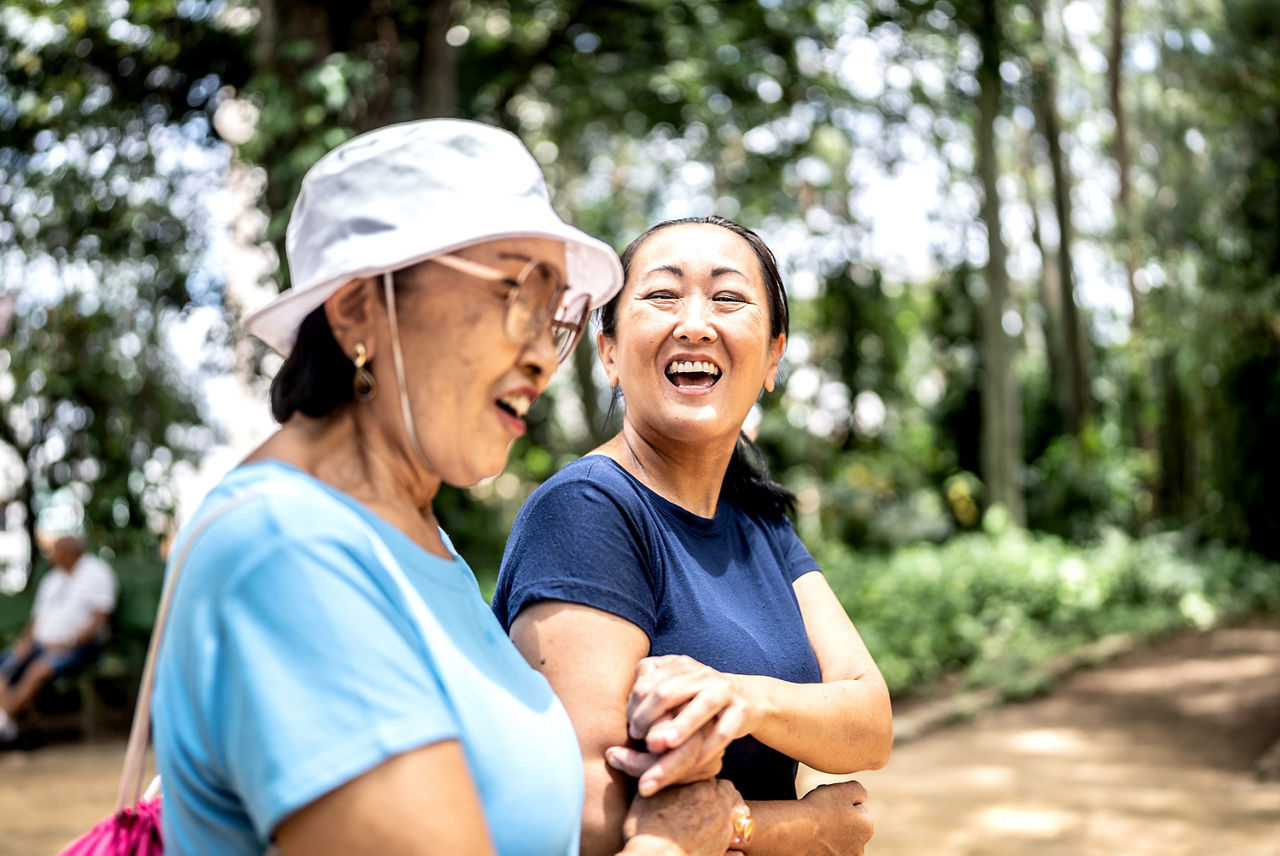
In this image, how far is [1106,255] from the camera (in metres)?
25.8

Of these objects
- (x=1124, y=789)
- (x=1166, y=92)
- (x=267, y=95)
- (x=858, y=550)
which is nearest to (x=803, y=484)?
(x=858, y=550)

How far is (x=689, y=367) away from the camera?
6.43ft

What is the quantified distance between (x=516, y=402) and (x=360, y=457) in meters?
0.19

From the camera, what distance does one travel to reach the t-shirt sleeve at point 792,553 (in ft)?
7.08

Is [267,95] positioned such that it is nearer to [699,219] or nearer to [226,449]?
[226,449]

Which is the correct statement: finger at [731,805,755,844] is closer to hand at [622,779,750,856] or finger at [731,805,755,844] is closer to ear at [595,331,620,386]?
hand at [622,779,750,856]

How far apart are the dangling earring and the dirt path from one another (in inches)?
205

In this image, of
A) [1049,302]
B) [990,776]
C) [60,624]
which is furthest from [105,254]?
[1049,302]

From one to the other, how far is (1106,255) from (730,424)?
26.2m

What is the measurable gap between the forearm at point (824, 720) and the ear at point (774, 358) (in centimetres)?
57

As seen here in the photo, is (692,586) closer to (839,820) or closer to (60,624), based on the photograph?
(839,820)

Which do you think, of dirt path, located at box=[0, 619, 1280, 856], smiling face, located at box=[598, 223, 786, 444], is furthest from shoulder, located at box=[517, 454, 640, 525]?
dirt path, located at box=[0, 619, 1280, 856]

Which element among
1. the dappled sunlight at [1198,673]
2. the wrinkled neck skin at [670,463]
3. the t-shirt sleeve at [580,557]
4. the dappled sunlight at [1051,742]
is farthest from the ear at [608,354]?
the dappled sunlight at [1198,673]

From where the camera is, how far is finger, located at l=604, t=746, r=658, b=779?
5.09 feet
